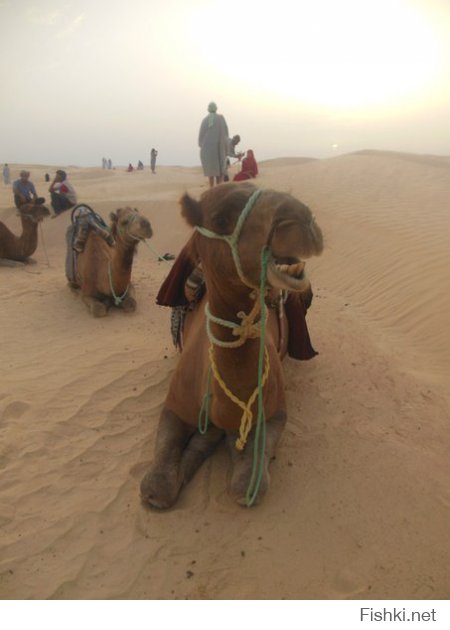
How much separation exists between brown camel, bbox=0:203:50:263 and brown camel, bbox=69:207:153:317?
2405mm

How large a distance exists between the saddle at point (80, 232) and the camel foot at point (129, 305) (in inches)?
39.4

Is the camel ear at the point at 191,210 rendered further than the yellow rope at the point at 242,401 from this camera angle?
No

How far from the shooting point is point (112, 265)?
6398 millimetres

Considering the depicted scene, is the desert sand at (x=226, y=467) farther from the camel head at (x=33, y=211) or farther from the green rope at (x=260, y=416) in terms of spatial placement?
the camel head at (x=33, y=211)

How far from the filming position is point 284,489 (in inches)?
125

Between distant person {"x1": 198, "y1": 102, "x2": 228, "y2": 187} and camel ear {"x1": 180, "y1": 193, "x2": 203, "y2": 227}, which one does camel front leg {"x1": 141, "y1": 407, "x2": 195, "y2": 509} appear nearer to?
camel ear {"x1": 180, "y1": 193, "x2": 203, "y2": 227}

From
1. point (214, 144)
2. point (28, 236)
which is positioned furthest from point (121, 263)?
point (214, 144)

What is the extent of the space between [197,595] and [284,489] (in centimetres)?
91

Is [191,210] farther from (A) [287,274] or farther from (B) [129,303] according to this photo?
(B) [129,303]

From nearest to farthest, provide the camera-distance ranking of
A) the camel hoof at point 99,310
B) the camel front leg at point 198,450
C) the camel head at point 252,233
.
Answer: the camel head at point 252,233, the camel front leg at point 198,450, the camel hoof at point 99,310

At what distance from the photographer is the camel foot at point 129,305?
682 centimetres

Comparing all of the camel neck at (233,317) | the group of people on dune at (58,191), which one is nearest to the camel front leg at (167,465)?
the camel neck at (233,317)

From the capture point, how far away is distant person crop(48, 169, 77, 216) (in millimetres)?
13008

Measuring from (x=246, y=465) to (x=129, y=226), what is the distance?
3628 mm
